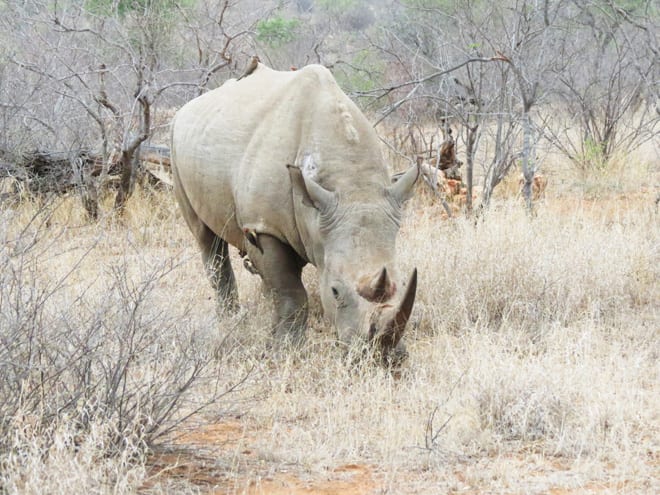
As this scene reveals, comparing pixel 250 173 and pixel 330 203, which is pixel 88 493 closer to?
pixel 330 203

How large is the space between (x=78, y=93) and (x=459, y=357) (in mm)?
6291

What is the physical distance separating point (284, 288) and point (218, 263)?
4.24 feet

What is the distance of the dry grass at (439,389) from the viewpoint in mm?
4133

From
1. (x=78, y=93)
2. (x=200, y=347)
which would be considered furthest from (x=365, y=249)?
(x=78, y=93)

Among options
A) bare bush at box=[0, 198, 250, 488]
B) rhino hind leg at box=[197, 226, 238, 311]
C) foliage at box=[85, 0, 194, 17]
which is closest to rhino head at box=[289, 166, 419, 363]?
bare bush at box=[0, 198, 250, 488]

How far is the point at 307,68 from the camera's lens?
638 centimetres

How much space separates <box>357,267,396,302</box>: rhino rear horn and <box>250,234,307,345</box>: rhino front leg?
0.99 meters

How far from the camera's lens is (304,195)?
5656 millimetres

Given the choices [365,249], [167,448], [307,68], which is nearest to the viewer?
[167,448]

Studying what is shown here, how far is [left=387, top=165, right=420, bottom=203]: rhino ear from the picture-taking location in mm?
5723

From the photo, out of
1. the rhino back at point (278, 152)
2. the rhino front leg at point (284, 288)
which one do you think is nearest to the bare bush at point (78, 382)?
the rhino back at point (278, 152)

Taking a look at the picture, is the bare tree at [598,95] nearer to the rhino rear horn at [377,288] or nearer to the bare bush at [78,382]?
the rhino rear horn at [377,288]

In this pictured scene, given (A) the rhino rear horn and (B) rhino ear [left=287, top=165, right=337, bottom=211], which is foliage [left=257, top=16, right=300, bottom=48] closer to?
(B) rhino ear [left=287, top=165, right=337, bottom=211]

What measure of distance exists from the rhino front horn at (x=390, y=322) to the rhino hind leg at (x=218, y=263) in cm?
220
